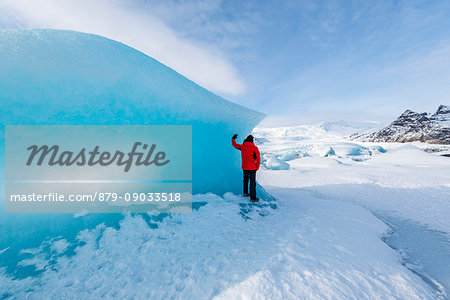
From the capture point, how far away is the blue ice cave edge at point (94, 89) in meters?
2.33

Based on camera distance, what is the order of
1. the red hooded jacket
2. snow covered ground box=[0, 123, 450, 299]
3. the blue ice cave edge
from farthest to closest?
1. the red hooded jacket
2. the blue ice cave edge
3. snow covered ground box=[0, 123, 450, 299]

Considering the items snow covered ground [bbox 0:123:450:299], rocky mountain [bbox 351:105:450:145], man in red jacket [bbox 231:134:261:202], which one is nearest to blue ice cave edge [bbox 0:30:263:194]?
man in red jacket [bbox 231:134:261:202]

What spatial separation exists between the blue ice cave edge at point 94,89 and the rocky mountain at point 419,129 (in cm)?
4564

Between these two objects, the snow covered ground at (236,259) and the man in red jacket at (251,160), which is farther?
the man in red jacket at (251,160)

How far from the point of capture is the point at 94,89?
2.72m

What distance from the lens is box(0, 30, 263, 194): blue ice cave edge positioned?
233cm

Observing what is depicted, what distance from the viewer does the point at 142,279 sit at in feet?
5.91

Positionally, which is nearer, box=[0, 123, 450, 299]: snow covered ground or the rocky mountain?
box=[0, 123, 450, 299]: snow covered ground

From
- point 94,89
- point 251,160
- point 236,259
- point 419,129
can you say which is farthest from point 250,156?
point 419,129

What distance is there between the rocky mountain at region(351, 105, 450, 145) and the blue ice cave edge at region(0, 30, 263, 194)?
4564 cm

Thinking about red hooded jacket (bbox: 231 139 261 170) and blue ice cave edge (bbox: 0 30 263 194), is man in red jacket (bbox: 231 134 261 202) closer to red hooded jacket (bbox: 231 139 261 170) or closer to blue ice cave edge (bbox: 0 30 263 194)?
red hooded jacket (bbox: 231 139 261 170)

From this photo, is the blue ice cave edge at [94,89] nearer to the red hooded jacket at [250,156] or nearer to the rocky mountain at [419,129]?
the red hooded jacket at [250,156]

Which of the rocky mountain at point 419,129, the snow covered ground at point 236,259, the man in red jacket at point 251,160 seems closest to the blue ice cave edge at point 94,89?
the man in red jacket at point 251,160

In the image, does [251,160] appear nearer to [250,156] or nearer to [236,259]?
[250,156]
